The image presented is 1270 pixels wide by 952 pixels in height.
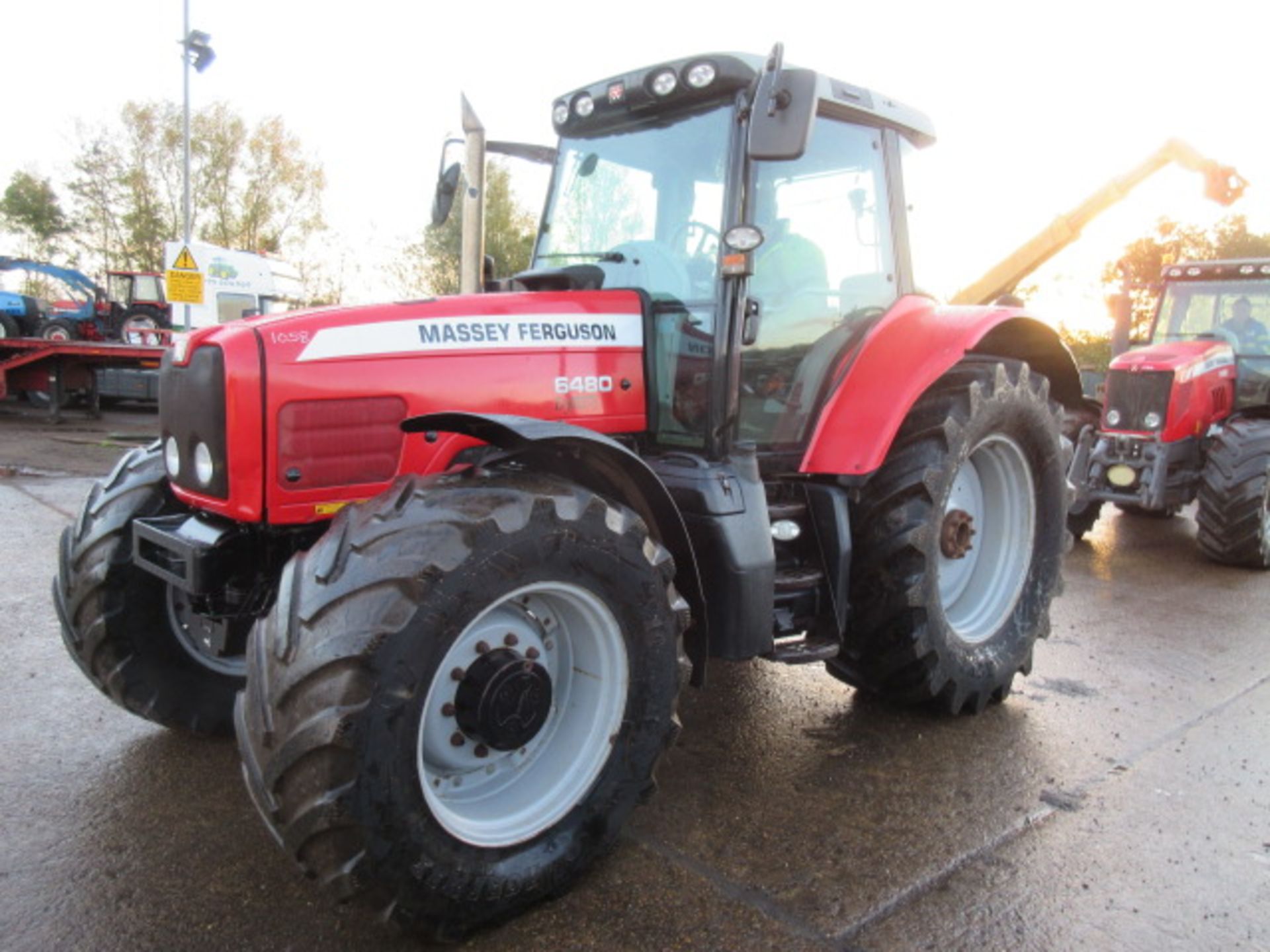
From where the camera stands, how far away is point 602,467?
2633 millimetres

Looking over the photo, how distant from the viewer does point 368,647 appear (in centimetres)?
199

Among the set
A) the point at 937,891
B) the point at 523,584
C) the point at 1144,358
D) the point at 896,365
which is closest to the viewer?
the point at 523,584

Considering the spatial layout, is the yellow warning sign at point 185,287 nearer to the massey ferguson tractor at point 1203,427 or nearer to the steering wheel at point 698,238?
the steering wheel at point 698,238

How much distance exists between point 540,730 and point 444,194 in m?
2.18

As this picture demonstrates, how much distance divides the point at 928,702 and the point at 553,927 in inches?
76.2

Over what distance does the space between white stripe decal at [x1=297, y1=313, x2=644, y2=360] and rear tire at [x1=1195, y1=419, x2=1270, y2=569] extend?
5494 mm

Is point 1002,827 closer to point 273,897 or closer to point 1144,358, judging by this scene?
point 273,897

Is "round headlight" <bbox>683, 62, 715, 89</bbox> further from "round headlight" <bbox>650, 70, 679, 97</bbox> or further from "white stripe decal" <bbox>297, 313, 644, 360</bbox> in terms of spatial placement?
"white stripe decal" <bbox>297, 313, 644, 360</bbox>

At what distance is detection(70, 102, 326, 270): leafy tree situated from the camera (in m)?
32.8

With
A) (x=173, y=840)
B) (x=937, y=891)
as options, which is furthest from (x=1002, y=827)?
(x=173, y=840)

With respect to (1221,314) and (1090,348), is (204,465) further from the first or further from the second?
(1090,348)

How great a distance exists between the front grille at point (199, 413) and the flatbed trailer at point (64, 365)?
12.5 metres

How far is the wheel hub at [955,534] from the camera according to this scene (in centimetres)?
369

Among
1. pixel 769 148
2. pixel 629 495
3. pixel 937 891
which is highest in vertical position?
pixel 769 148
